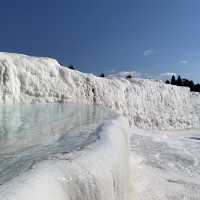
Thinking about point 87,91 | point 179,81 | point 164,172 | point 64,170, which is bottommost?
point 164,172

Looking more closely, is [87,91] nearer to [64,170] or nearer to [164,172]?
[164,172]

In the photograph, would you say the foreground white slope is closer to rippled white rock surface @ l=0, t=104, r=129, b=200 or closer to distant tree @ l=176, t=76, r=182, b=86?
rippled white rock surface @ l=0, t=104, r=129, b=200

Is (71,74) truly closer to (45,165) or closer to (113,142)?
(113,142)

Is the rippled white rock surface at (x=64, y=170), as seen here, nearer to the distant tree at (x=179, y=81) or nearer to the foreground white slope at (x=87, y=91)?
the foreground white slope at (x=87, y=91)

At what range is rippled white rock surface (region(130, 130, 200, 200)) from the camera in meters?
6.08

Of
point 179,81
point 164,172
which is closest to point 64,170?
point 164,172

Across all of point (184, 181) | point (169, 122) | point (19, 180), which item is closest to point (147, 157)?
point (184, 181)

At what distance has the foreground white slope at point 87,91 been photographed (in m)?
14.6

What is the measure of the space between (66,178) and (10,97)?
38.7 ft

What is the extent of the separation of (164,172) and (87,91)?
→ 10738mm

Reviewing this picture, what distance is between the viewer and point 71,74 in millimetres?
17453

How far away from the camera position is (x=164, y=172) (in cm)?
788

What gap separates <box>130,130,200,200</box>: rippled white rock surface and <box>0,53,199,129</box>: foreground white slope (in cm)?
544

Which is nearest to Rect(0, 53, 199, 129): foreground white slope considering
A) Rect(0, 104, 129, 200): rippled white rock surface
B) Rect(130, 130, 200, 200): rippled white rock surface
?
Rect(130, 130, 200, 200): rippled white rock surface
